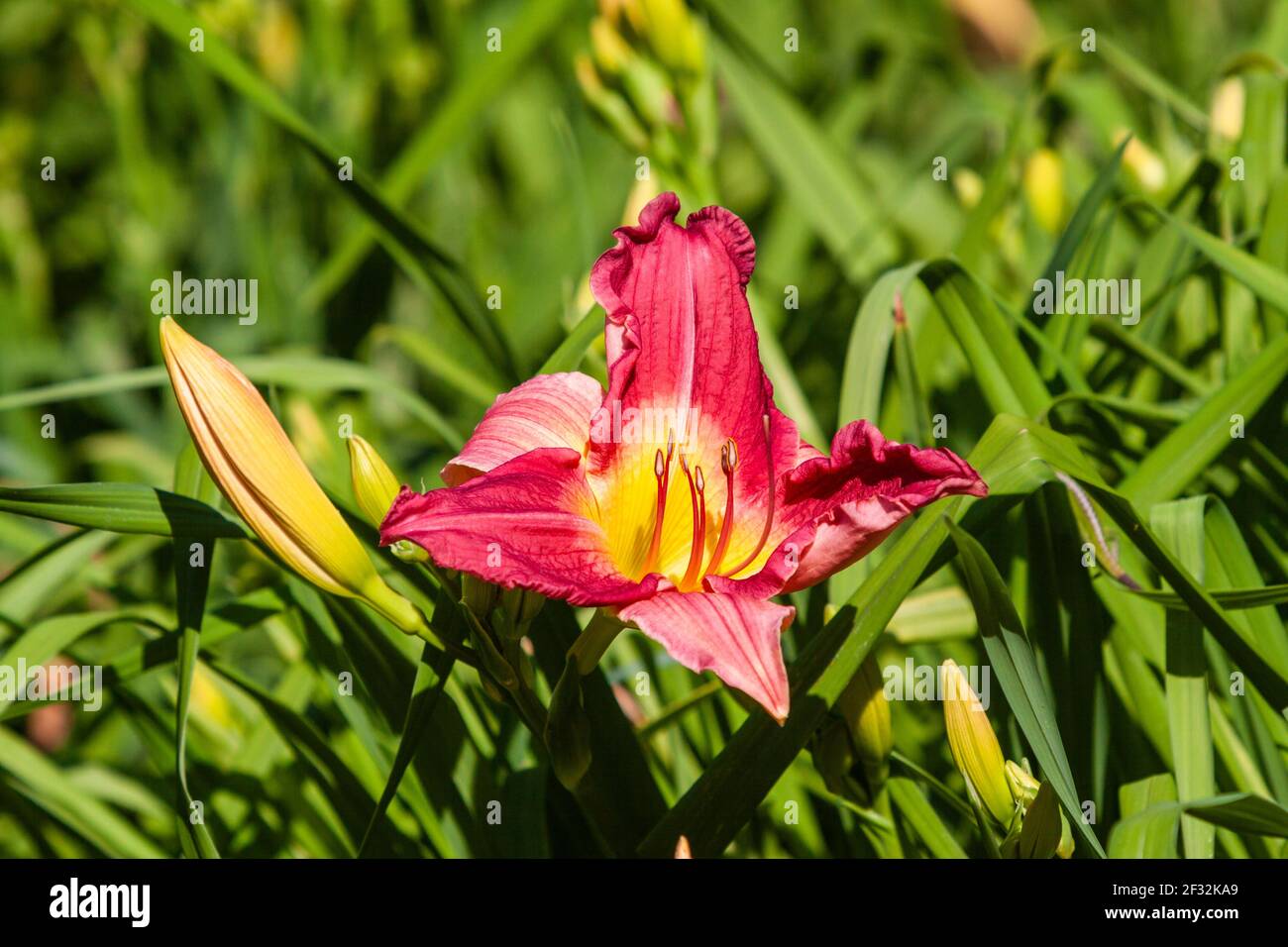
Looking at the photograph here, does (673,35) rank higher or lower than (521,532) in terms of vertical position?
higher

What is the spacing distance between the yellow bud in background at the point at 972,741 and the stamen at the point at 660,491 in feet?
0.62

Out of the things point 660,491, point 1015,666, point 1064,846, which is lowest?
point 1064,846

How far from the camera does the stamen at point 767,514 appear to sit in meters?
0.64

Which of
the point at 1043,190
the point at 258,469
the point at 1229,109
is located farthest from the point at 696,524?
the point at 1229,109

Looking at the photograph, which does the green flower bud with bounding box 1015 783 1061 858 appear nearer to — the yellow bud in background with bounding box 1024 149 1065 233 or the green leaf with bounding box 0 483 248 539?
the green leaf with bounding box 0 483 248 539

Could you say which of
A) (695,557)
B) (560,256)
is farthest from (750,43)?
(695,557)

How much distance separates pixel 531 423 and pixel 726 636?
0.19m

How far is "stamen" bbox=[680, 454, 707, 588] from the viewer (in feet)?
2.09

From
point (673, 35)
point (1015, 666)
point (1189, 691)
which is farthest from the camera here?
point (673, 35)

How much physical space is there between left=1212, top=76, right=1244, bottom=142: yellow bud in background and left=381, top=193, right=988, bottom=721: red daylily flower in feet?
2.89

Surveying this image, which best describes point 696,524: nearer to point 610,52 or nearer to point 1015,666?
point 1015,666

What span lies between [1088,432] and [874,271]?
0.54 meters

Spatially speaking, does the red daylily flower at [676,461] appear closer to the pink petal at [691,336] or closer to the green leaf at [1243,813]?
the pink petal at [691,336]

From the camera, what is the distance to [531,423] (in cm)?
67
